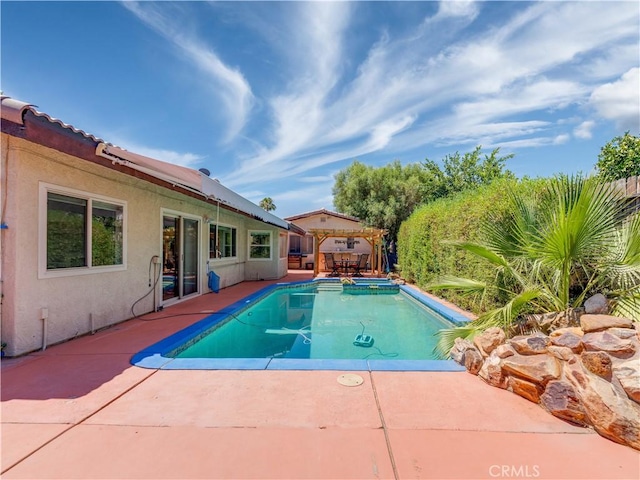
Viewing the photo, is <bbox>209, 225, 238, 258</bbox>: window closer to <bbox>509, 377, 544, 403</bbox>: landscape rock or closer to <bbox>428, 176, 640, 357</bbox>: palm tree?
<bbox>428, 176, 640, 357</bbox>: palm tree

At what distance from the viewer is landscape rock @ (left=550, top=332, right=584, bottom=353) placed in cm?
351

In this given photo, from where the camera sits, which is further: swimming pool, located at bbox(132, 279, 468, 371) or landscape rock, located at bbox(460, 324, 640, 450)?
swimming pool, located at bbox(132, 279, 468, 371)

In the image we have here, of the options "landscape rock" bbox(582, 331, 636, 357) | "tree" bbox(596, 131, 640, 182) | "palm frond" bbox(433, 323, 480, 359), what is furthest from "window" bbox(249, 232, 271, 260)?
"tree" bbox(596, 131, 640, 182)

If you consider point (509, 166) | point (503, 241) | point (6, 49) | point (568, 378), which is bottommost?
point (568, 378)

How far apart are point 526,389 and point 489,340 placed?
845mm

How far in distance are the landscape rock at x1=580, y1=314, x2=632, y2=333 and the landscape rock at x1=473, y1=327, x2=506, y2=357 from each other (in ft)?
3.37

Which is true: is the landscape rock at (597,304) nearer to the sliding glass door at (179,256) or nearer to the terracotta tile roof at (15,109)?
the terracotta tile roof at (15,109)

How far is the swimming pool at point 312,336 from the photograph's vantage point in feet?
16.1

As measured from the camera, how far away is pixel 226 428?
3082mm

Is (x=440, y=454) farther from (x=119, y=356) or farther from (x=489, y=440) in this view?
(x=119, y=356)

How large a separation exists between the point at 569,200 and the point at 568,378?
91.3 inches

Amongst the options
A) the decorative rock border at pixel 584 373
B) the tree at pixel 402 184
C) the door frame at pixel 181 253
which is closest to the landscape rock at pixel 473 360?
the decorative rock border at pixel 584 373

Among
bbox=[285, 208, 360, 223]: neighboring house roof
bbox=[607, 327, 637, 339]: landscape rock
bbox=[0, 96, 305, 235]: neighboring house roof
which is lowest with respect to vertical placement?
bbox=[607, 327, 637, 339]: landscape rock

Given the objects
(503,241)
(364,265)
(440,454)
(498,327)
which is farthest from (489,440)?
(364,265)
